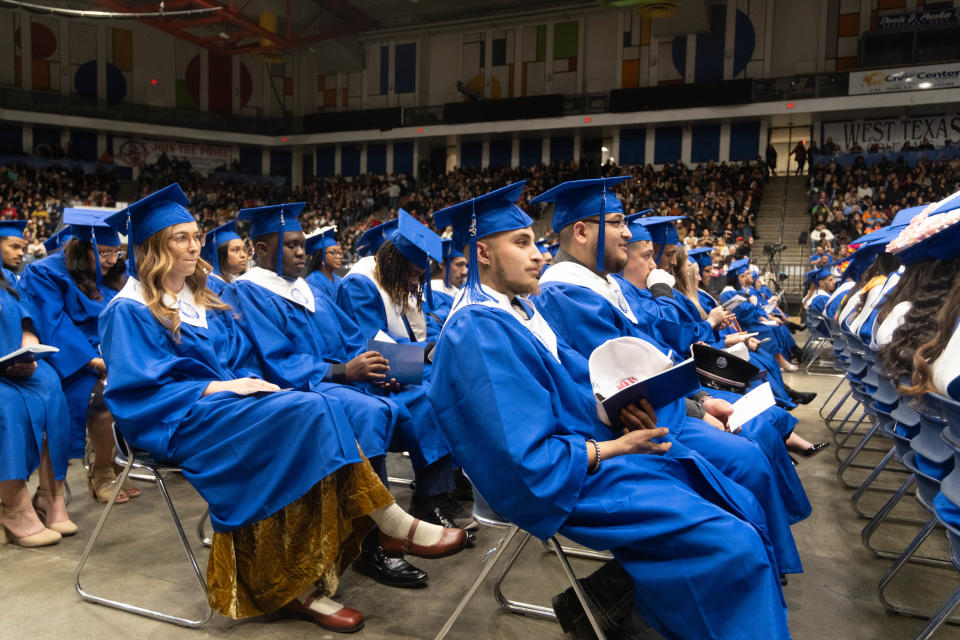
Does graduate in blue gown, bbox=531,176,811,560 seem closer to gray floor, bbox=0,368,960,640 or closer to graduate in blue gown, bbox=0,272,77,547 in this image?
gray floor, bbox=0,368,960,640

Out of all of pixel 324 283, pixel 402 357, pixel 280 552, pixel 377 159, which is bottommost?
pixel 280 552

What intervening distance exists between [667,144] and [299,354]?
72.1ft

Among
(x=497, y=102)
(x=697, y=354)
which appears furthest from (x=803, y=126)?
(x=697, y=354)

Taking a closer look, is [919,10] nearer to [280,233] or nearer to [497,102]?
[497,102]

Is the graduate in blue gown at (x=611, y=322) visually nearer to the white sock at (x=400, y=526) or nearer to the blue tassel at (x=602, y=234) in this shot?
the blue tassel at (x=602, y=234)

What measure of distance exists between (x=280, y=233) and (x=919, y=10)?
22967 mm

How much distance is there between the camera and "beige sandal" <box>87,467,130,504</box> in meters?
4.04

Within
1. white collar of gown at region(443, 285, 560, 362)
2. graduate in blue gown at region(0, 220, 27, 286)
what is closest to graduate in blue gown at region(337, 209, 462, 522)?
white collar of gown at region(443, 285, 560, 362)

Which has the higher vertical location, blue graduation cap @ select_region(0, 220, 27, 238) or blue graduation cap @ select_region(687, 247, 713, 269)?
blue graduation cap @ select_region(0, 220, 27, 238)

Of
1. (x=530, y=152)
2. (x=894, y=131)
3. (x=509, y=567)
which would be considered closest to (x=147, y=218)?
(x=509, y=567)

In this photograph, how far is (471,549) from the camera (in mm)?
3463

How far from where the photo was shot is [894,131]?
20719mm

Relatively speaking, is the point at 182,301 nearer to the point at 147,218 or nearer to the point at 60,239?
the point at 147,218

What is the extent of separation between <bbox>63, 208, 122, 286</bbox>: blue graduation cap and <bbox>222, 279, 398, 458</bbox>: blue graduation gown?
0.90 metres
